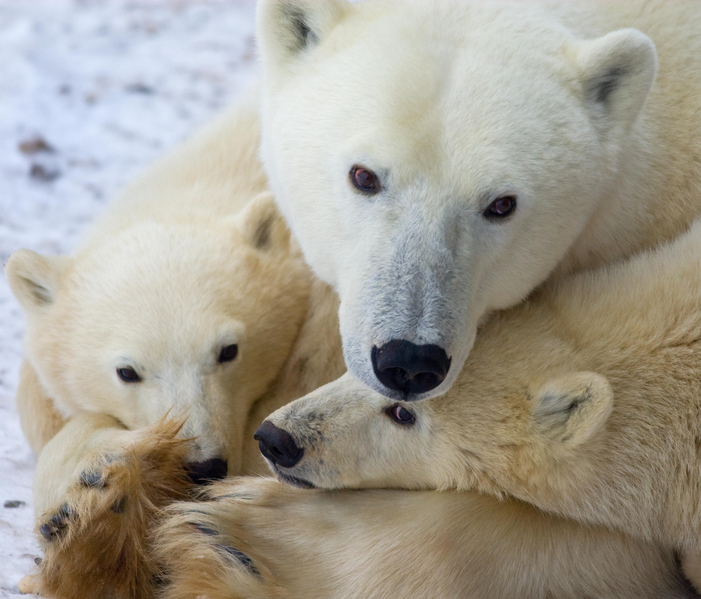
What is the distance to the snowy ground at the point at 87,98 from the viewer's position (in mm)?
4301

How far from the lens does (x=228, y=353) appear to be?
2.71 m

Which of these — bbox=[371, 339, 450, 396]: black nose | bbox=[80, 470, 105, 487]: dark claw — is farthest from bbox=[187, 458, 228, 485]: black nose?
bbox=[371, 339, 450, 396]: black nose

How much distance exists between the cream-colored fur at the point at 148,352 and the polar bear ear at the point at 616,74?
1095mm

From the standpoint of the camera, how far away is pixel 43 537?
Result: 233 centimetres

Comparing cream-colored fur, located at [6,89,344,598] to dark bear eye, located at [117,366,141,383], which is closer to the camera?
cream-colored fur, located at [6,89,344,598]

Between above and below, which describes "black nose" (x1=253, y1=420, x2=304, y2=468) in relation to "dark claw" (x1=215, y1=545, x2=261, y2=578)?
above

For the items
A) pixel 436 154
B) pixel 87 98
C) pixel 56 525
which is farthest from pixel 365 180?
pixel 87 98

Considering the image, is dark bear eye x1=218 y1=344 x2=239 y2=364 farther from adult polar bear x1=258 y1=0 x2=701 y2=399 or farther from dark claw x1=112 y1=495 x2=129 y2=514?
dark claw x1=112 y1=495 x2=129 y2=514

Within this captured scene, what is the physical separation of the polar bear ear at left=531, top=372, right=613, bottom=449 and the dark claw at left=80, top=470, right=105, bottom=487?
47.8 inches

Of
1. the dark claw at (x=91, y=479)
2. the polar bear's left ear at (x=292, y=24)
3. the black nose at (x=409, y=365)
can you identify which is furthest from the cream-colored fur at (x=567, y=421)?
the polar bear's left ear at (x=292, y=24)

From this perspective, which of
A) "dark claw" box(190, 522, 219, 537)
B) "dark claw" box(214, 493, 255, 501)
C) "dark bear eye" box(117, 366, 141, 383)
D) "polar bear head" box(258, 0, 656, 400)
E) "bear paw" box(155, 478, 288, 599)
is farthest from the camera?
"dark bear eye" box(117, 366, 141, 383)

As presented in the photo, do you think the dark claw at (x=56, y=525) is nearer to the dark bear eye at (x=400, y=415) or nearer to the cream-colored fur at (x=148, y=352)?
the cream-colored fur at (x=148, y=352)

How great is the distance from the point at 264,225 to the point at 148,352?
0.67m

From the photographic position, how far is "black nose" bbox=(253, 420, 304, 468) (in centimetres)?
227
